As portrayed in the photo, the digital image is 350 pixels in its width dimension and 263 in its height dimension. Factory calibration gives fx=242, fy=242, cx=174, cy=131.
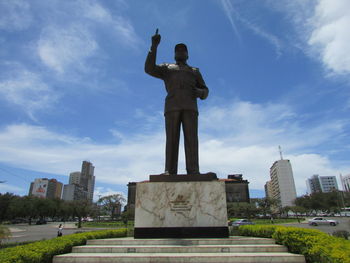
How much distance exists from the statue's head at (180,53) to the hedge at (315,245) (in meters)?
5.57

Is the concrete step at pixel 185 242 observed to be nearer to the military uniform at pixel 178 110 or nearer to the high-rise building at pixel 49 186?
the military uniform at pixel 178 110

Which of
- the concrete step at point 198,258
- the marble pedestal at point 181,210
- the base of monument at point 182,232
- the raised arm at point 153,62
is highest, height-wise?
the raised arm at point 153,62

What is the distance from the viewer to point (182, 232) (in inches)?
230

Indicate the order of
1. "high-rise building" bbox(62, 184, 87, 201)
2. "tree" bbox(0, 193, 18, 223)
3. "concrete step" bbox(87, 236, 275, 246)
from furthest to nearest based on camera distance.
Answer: "high-rise building" bbox(62, 184, 87, 201)
"tree" bbox(0, 193, 18, 223)
"concrete step" bbox(87, 236, 275, 246)

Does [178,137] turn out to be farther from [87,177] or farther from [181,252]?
[87,177]

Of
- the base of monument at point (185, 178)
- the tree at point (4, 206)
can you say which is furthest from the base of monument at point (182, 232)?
the tree at point (4, 206)

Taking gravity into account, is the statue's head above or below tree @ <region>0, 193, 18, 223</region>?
above

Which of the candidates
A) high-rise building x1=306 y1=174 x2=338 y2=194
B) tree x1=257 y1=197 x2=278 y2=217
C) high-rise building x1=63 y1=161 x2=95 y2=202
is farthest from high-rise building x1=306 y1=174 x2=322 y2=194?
high-rise building x1=63 y1=161 x2=95 y2=202

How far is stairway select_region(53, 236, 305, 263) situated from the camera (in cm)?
438

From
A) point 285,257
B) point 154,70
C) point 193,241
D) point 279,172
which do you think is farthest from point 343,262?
point 279,172

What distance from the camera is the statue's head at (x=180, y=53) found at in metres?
7.70

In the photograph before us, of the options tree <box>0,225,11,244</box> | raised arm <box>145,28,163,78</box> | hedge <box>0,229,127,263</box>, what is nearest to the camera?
hedge <box>0,229,127,263</box>

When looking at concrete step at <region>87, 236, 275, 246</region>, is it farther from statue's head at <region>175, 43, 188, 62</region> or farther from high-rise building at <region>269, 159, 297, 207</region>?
high-rise building at <region>269, 159, 297, 207</region>

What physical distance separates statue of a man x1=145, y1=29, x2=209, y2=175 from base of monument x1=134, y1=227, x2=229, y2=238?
148cm
